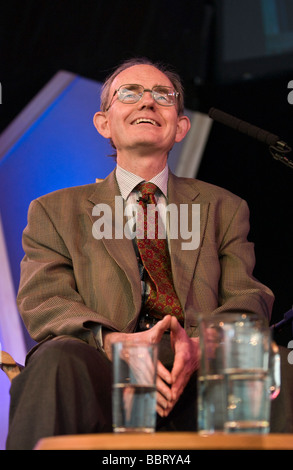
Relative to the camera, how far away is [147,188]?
2.32m

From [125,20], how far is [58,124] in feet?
2.33

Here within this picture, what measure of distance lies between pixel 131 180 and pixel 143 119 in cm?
20

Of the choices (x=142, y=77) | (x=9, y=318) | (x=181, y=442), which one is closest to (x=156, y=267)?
(x=142, y=77)

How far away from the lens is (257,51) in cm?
366

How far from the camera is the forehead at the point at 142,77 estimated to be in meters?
2.41

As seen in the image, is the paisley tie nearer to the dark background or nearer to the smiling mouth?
the smiling mouth

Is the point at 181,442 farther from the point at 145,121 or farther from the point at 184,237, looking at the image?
the point at 145,121

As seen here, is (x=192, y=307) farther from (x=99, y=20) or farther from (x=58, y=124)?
(x=99, y=20)

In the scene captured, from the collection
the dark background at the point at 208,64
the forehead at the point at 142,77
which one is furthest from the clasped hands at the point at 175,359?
the dark background at the point at 208,64

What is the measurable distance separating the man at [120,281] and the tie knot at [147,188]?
12 mm

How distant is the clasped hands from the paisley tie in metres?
0.21

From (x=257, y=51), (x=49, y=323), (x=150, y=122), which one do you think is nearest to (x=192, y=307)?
(x=49, y=323)

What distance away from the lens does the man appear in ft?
5.08

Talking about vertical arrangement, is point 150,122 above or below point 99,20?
below
